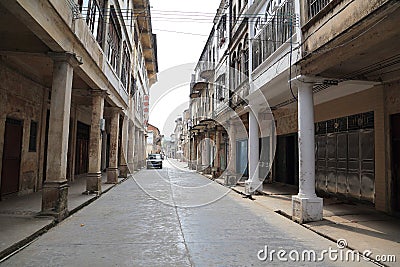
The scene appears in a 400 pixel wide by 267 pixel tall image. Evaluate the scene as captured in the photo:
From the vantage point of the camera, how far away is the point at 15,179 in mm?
9859

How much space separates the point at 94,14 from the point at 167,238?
7699 mm

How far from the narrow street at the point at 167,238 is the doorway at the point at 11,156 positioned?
105 inches

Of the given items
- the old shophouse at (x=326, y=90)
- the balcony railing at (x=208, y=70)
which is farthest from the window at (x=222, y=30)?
the balcony railing at (x=208, y=70)

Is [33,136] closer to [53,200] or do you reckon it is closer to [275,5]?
[53,200]

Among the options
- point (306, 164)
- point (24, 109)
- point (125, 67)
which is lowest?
point (306, 164)

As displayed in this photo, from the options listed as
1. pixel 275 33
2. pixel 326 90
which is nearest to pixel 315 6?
pixel 275 33

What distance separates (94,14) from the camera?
9.93 meters

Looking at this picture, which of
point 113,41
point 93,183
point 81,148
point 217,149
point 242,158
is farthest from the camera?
point 242,158

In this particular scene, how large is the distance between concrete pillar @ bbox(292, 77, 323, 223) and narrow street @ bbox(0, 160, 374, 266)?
469mm

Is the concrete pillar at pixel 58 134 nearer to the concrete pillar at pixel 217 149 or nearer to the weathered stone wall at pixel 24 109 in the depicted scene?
the weathered stone wall at pixel 24 109

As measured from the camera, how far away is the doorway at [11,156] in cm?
924

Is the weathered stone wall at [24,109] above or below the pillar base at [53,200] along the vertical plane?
above

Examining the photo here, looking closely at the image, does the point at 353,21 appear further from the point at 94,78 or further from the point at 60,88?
the point at 94,78

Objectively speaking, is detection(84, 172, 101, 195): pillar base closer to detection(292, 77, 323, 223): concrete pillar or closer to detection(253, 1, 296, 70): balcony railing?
detection(292, 77, 323, 223): concrete pillar
